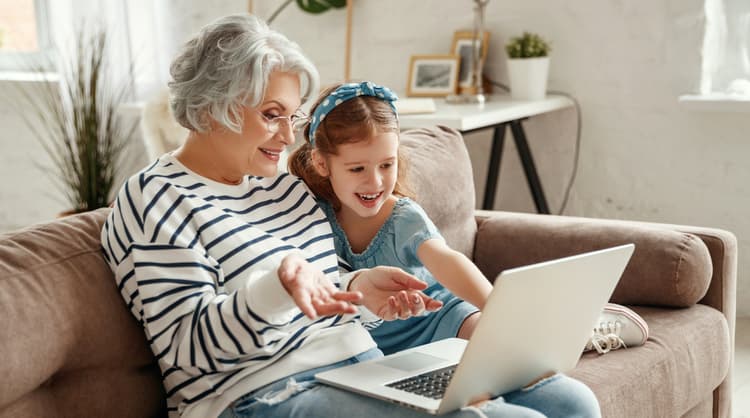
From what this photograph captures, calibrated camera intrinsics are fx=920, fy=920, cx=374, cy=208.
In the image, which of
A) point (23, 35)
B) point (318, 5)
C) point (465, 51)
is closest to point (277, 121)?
point (465, 51)

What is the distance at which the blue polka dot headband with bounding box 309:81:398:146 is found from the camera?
163cm

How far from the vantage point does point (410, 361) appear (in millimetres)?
1459

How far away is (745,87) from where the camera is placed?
310 cm

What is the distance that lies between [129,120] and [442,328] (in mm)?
3202

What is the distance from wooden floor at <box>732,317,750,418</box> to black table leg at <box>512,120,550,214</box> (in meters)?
0.79

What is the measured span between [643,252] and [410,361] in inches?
33.2

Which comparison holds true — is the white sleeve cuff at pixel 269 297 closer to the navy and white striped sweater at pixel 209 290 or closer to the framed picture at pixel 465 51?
the navy and white striped sweater at pixel 209 290

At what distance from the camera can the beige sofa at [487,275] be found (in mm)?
1352

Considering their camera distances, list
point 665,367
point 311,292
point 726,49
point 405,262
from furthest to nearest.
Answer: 1. point 726,49
2. point 665,367
3. point 405,262
4. point 311,292

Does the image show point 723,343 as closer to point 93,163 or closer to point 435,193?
point 435,193

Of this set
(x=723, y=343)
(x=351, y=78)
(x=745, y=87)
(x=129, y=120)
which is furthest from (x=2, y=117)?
(x=723, y=343)

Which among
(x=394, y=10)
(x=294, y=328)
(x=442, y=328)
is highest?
(x=394, y=10)

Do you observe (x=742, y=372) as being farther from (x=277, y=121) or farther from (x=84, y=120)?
(x=84, y=120)

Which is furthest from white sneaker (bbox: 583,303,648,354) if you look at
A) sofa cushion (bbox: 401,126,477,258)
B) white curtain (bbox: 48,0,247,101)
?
Answer: white curtain (bbox: 48,0,247,101)
